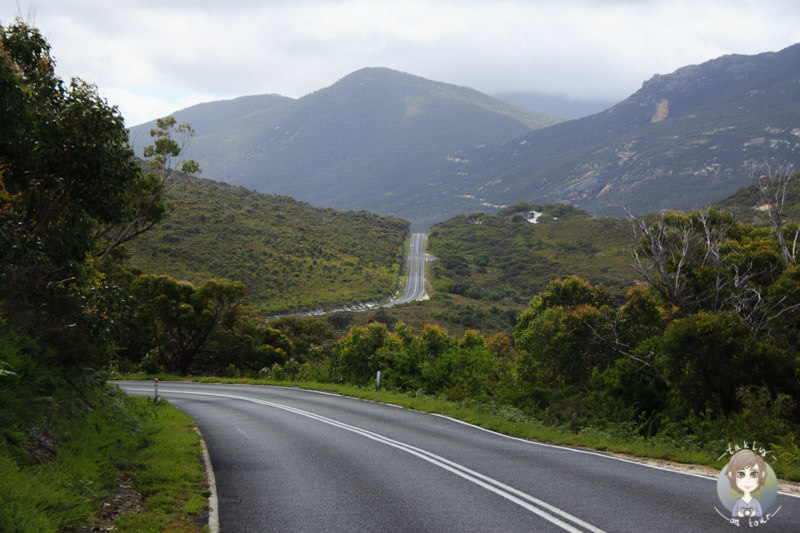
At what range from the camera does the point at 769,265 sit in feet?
53.2

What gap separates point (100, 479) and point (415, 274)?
105784mm

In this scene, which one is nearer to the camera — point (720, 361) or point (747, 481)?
point (747, 481)

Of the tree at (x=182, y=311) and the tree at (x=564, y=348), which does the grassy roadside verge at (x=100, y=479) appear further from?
the tree at (x=182, y=311)

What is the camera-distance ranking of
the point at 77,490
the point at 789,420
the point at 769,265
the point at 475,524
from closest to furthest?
the point at 475,524, the point at 77,490, the point at 789,420, the point at 769,265

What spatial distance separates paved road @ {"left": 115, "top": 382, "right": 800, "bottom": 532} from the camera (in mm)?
5539

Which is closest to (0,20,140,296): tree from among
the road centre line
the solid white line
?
the solid white line

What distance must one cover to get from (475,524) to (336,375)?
20991 mm

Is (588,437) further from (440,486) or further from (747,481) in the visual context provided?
(747,481)

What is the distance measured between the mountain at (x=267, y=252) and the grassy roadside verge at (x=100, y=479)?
50.4 m

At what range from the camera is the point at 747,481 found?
5.48 m

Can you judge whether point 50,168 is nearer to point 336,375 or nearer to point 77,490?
point 77,490

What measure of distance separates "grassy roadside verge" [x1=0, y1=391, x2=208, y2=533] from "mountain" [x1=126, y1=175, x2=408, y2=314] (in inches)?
1986

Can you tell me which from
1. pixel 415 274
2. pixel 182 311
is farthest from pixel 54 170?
pixel 415 274

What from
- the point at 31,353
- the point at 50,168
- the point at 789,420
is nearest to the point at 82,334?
the point at 31,353
